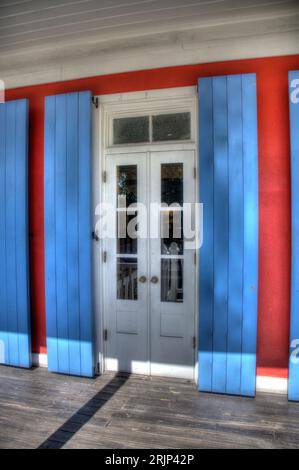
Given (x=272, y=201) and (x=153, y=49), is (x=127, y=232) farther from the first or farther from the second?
(x=153, y=49)

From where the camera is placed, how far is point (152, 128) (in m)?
3.21

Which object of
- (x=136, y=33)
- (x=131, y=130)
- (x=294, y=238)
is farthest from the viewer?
(x=131, y=130)

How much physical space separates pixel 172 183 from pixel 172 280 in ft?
3.54

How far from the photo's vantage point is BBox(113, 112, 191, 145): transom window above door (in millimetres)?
3127

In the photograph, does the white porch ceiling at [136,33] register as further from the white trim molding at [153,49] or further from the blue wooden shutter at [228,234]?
the blue wooden shutter at [228,234]

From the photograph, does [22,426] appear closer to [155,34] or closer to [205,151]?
[205,151]

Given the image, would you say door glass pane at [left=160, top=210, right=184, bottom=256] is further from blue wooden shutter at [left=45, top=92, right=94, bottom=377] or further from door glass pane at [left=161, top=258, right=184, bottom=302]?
blue wooden shutter at [left=45, top=92, right=94, bottom=377]

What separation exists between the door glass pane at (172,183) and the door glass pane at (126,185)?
0.33 m

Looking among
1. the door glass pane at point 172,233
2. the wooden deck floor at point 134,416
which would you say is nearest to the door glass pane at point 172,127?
the door glass pane at point 172,233

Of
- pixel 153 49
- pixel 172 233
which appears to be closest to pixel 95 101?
pixel 153 49

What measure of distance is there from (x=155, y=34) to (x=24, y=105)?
1.67m

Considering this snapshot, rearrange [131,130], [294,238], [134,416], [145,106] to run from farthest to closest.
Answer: [131,130] < [145,106] < [294,238] < [134,416]

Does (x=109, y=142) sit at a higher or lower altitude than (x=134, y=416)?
higher

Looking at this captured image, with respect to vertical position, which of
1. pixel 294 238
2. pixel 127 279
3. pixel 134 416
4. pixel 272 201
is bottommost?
pixel 134 416
